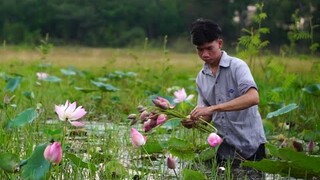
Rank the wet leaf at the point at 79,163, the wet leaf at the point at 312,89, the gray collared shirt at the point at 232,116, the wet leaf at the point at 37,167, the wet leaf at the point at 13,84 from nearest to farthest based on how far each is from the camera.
A: the wet leaf at the point at 37,167 → the wet leaf at the point at 79,163 → the gray collared shirt at the point at 232,116 → the wet leaf at the point at 312,89 → the wet leaf at the point at 13,84

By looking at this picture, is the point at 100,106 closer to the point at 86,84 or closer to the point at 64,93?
the point at 64,93

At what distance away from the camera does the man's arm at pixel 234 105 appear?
116 inches

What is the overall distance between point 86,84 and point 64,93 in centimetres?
162

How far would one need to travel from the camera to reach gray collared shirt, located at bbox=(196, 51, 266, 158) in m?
3.37

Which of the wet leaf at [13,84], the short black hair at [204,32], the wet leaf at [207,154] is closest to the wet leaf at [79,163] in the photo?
the wet leaf at [207,154]

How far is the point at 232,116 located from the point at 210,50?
39cm

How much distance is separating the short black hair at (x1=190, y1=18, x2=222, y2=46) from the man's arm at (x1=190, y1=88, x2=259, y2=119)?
0.31 m

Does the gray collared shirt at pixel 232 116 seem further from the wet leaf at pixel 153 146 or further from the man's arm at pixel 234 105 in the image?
the wet leaf at pixel 153 146

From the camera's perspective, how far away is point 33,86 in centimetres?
754

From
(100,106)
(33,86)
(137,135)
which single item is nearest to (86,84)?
(33,86)

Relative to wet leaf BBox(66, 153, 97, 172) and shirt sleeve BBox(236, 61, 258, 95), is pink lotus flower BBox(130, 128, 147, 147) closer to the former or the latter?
wet leaf BBox(66, 153, 97, 172)

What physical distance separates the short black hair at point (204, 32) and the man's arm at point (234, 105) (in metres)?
0.31

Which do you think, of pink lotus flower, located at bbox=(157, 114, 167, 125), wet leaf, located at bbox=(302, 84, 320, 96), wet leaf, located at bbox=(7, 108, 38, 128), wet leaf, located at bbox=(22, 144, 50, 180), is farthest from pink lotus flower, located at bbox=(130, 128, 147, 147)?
wet leaf, located at bbox=(302, 84, 320, 96)

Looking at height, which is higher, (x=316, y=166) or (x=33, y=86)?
(x=33, y=86)
